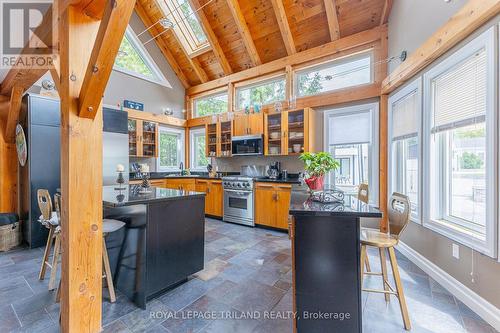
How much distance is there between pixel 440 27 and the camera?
7.77 ft

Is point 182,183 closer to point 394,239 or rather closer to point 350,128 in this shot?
point 350,128

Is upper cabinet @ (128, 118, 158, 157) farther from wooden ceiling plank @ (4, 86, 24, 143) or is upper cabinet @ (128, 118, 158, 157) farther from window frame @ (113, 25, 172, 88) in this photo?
wooden ceiling plank @ (4, 86, 24, 143)

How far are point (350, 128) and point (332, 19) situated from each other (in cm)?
193

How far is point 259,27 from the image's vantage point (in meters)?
4.69

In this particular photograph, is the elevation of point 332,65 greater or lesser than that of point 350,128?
greater

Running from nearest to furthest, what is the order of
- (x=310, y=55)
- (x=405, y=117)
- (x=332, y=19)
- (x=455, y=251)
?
(x=455, y=251)
(x=405, y=117)
(x=332, y=19)
(x=310, y=55)

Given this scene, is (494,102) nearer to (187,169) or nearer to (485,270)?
(485,270)

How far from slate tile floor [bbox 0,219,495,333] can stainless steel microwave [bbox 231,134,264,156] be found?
2414mm

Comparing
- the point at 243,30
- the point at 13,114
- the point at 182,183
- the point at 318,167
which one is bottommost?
the point at 182,183

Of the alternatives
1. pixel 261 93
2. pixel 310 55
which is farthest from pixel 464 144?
pixel 261 93

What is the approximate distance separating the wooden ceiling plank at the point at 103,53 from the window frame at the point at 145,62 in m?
4.49

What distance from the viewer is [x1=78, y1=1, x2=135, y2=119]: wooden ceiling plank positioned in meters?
1.26

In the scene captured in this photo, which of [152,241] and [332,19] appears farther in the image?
[332,19]

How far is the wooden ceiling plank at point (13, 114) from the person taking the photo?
3209 millimetres
